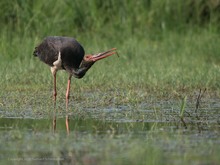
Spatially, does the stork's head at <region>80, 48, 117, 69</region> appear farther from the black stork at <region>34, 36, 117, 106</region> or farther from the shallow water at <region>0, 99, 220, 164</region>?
the shallow water at <region>0, 99, 220, 164</region>

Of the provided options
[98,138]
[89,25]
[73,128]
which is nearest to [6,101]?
[73,128]

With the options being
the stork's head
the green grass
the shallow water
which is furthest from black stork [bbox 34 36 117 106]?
the shallow water

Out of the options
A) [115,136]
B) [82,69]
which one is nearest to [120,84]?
[82,69]

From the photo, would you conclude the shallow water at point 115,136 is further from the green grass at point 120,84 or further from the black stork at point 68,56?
the black stork at point 68,56

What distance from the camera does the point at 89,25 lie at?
1294 centimetres

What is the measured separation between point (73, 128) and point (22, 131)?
0.48 meters

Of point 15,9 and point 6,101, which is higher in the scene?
point 15,9

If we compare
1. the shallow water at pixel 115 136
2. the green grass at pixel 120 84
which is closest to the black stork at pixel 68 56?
the green grass at pixel 120 84

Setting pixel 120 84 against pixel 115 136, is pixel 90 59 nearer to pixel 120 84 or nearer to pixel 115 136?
pixel 120 84

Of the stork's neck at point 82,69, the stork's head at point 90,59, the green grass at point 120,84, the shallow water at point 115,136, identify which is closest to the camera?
the shallow water at point 115,136

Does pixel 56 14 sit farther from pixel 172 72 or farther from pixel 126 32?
pixel 172 72

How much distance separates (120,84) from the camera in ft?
31.4

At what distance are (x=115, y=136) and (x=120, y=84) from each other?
122 inches

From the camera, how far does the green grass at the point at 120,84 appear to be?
6.11 m
